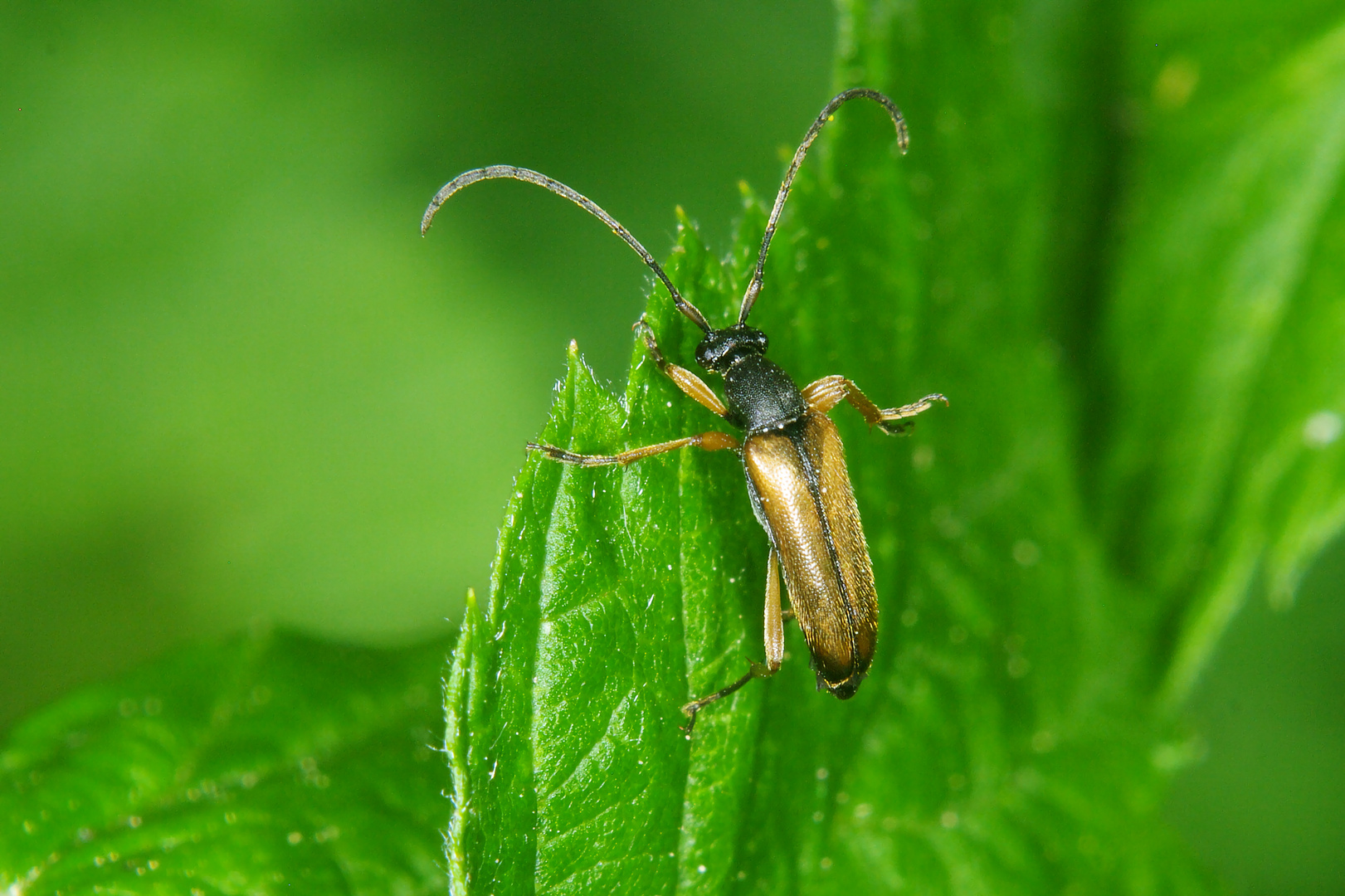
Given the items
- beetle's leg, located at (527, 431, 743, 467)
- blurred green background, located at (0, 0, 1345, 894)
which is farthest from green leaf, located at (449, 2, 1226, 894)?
blurred green background, located at (0, 0, 1345, 894)

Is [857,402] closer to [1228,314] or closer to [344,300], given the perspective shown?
[1228,314]

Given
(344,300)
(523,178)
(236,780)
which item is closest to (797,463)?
(523,178)

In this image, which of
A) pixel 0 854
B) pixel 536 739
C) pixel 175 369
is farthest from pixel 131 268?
pixel 536 739

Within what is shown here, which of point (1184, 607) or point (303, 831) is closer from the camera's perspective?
point (303, 831)

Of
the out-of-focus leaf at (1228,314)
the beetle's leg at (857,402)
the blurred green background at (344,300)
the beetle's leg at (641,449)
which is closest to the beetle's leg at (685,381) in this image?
the beetle's leg at (641,449)

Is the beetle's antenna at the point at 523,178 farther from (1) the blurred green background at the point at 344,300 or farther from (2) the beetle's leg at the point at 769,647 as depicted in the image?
(1) the blurred green background at the point at 344,300

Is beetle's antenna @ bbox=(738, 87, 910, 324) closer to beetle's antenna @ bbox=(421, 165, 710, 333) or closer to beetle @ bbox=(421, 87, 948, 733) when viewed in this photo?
beetle @ bbox=(421, 87, 948, 733)

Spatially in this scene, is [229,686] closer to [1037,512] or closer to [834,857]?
[834,857]
